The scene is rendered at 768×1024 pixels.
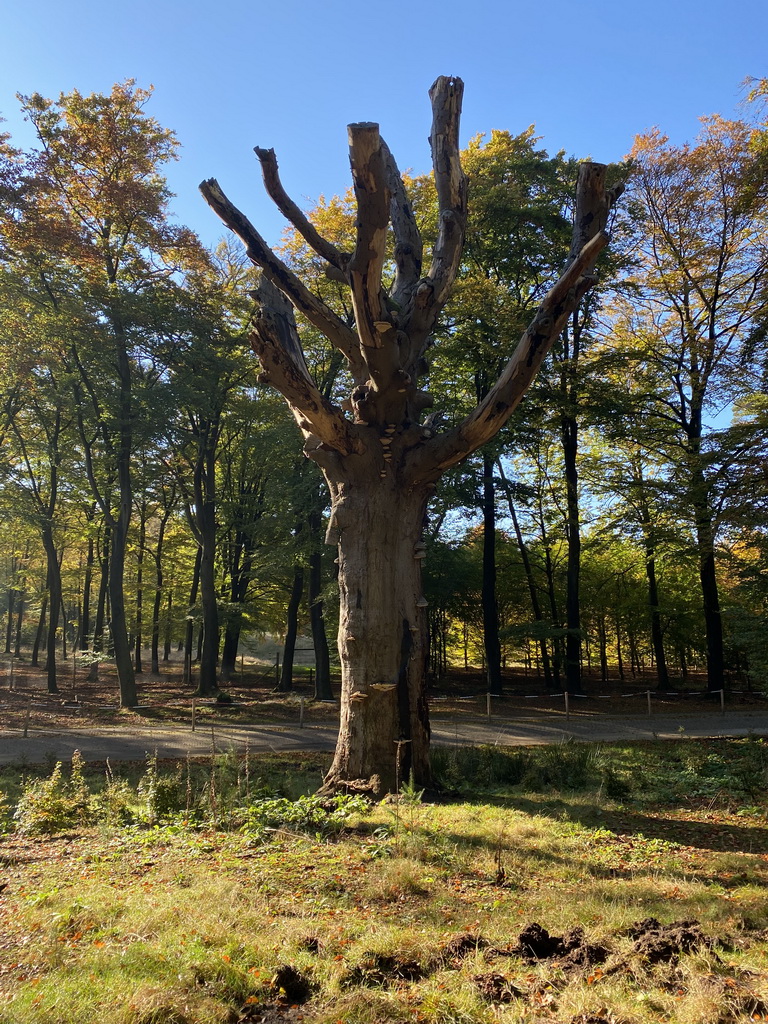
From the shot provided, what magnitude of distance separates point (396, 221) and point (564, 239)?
44.3 feet

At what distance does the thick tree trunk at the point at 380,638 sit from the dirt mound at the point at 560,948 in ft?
12.1

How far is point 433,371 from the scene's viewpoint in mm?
21625

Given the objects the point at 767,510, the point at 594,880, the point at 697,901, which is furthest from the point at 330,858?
the point at 767,510

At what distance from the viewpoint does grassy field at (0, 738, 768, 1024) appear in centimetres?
269

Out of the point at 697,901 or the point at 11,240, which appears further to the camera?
the point at 11,240

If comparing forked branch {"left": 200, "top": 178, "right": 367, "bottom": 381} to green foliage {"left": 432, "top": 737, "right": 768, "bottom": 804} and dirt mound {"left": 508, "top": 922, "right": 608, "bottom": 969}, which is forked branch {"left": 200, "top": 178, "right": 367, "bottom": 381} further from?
dirt mound {"left": 508, "top": 922, "right": 608, "bottom": 969}

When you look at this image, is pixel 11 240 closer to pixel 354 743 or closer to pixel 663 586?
pixel 354 743

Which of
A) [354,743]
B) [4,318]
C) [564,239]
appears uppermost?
[564,239]

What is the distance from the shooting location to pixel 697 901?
4047 millimetres

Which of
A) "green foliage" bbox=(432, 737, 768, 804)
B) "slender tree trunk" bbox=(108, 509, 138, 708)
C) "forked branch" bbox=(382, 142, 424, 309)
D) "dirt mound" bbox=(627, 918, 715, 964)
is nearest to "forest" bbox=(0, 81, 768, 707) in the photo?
"slender tree trunk" bbox=(108, 509, 138, 708)

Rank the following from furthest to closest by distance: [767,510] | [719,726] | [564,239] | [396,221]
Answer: [564,239] < [719,726] < [767,510] < [396,221]

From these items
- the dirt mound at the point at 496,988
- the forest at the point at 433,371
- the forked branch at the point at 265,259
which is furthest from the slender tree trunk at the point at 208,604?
the dirt mound at the point at 496,988

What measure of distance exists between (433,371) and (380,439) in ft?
48.1

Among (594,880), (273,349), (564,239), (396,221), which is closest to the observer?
(594,880)
